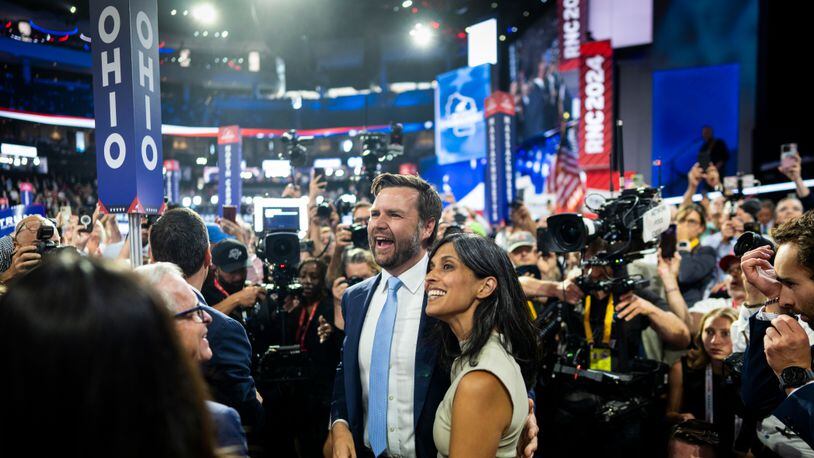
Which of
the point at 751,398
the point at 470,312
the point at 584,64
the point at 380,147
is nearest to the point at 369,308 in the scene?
the point at 470,312

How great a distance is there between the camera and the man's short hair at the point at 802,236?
1.84m

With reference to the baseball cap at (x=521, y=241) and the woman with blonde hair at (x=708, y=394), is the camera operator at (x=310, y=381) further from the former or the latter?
the woman with blonde hair at (x=708, y=394)

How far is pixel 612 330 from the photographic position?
10.6 ft

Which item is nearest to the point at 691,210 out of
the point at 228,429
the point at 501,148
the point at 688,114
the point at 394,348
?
the point at 394,348

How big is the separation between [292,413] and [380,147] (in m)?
2.62

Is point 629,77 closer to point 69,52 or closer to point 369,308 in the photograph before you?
point 369,308

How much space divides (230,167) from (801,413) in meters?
12.3

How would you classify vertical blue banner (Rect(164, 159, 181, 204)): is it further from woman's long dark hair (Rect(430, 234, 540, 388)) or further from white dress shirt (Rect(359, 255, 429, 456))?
woman's long dark hair (Rect(430, 234, 540, 388))

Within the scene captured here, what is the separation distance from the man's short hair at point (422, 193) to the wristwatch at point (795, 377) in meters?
1.36

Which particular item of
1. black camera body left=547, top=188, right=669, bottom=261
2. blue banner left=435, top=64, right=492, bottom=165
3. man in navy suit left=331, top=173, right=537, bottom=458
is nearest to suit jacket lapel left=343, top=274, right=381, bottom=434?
man in navy suit left=331, top=173, right=537, bottom=458

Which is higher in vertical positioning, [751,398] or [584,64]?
→ [584,64]

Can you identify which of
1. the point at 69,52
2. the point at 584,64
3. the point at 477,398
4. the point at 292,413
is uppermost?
the point at 69,52

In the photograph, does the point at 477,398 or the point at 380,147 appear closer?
the point at 477,398

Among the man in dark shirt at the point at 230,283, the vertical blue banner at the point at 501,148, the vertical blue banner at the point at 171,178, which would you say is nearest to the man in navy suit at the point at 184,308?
the man in dark shirt at the point at 230,283
